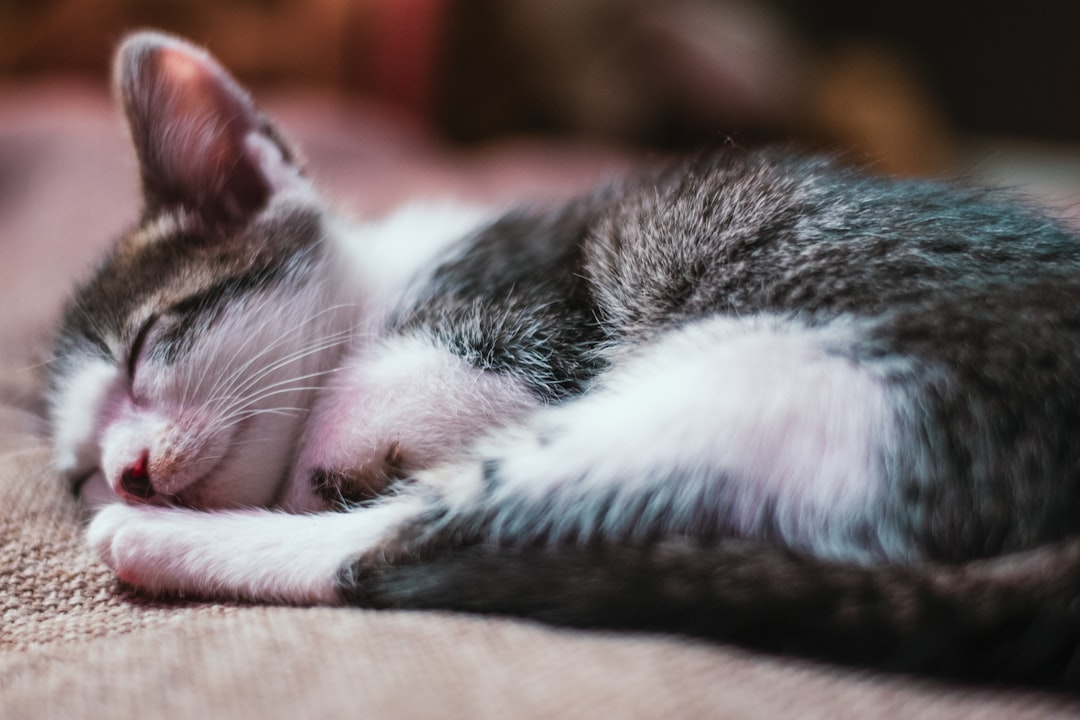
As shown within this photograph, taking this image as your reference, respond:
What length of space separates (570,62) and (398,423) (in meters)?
2.51

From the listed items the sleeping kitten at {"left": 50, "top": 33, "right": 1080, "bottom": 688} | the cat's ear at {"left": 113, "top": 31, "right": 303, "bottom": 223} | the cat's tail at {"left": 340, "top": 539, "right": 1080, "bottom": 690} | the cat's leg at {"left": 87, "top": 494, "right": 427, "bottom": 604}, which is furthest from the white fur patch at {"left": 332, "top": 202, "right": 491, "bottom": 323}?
the cat's tail at {"left": 340, "top": 539, "right": 1080, "bottom": 690}

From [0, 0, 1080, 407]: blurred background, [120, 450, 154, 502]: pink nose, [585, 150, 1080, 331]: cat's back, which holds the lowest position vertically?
[120, 450, 154, 502]: pink nose

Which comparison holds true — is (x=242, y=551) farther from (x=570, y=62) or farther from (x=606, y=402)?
(x=570, y=62)

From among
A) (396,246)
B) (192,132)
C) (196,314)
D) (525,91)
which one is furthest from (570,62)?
(196,314)

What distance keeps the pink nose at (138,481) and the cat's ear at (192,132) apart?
14.7 inches

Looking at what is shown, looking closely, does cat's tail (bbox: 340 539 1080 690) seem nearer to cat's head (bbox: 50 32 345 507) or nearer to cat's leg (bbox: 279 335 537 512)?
cat's leg (bbox: 279 335 537 512)

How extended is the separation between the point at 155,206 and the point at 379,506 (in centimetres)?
57

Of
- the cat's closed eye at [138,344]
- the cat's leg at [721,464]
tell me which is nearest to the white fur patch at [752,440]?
the cat's leg at [721,464]

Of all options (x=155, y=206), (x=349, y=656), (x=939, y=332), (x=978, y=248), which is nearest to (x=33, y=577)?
(x=349, y=656)

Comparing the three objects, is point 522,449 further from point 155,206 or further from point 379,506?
point 155,206

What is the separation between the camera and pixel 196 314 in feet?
3.32

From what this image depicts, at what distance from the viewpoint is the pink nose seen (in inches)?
35.2

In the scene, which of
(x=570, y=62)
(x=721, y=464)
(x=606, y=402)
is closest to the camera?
(x=721, y=464)

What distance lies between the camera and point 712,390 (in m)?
0.77
